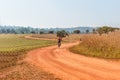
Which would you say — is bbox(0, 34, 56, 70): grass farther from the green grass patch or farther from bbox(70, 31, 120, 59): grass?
bbox(70, 31, 120, 59): grass

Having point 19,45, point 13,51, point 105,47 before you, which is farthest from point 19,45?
point 105,47

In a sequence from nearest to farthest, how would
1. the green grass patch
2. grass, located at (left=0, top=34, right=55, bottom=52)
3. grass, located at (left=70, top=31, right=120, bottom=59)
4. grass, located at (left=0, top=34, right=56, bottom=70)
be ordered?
grass, located at (left=70, top=31, right=120, bottom=59)
grass, located at (left=0, top=34, right=56, bottom=70)
the green grass patch
grass, located at (left=0, top=34, right=55, bottom=52)

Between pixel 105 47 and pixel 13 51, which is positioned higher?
pixel 105 47

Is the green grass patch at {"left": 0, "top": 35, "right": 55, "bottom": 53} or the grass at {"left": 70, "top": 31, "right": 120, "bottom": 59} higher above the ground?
the grass at {"left": 70, "top": 31, "right": 120, "bottom": 59}

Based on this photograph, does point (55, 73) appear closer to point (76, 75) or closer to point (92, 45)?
point (76, 75)

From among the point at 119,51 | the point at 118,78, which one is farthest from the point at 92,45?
the point at 118,78

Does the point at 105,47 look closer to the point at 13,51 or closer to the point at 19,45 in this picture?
the point at 13,51

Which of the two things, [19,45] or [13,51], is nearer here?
[13,51]

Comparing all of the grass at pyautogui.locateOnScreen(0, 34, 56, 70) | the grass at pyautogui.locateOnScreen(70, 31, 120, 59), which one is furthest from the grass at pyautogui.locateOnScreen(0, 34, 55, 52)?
the grass at pyautogui.locateOnScreen(70, 31, 120, 59)

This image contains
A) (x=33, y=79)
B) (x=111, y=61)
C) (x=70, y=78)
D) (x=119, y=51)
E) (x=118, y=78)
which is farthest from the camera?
(x=119, y=51)

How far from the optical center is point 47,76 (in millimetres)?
19359

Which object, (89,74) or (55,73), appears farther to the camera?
(55,73)

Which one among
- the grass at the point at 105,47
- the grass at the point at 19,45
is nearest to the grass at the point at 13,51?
the grass at the point at 19,45

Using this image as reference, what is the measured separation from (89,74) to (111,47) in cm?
1142
